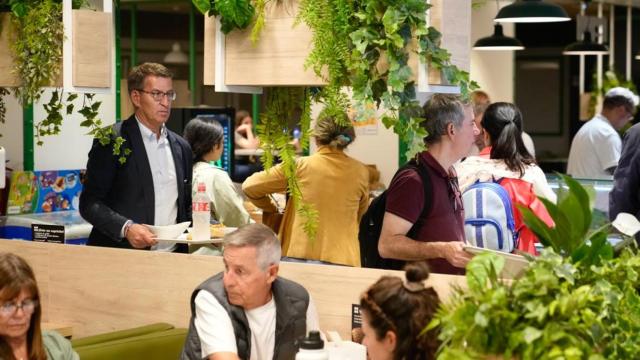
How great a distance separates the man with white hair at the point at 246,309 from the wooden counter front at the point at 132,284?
0.48 meters

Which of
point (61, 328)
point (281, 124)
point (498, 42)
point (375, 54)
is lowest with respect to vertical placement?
point (61, 328)

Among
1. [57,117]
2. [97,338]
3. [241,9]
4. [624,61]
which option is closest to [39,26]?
[57,117]

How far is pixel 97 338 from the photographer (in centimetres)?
450

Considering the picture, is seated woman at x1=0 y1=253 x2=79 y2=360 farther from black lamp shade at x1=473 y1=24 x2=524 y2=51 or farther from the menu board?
black lamp shade at x1=473 y1=24 x2=524 y2=51

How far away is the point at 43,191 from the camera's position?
8.04 meters

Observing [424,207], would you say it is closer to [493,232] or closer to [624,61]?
[493,232]

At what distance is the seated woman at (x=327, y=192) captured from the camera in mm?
6039

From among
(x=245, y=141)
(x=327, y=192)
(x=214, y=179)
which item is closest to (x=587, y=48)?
(x=245, y=141)

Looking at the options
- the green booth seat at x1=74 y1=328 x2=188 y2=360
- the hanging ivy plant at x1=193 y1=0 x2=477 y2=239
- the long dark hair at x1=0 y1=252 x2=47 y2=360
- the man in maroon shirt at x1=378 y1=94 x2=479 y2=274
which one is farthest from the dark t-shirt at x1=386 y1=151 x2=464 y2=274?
the long dark hair at x1=0 y1=252 x2=47 y2=360

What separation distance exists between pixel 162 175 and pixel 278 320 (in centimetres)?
171

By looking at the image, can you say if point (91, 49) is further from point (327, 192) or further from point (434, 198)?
point (434, 198)

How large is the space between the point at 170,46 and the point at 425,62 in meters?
13.1

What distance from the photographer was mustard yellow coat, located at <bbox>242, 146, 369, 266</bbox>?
6.04 metres

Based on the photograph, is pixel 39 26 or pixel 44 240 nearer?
pixel 39 26
